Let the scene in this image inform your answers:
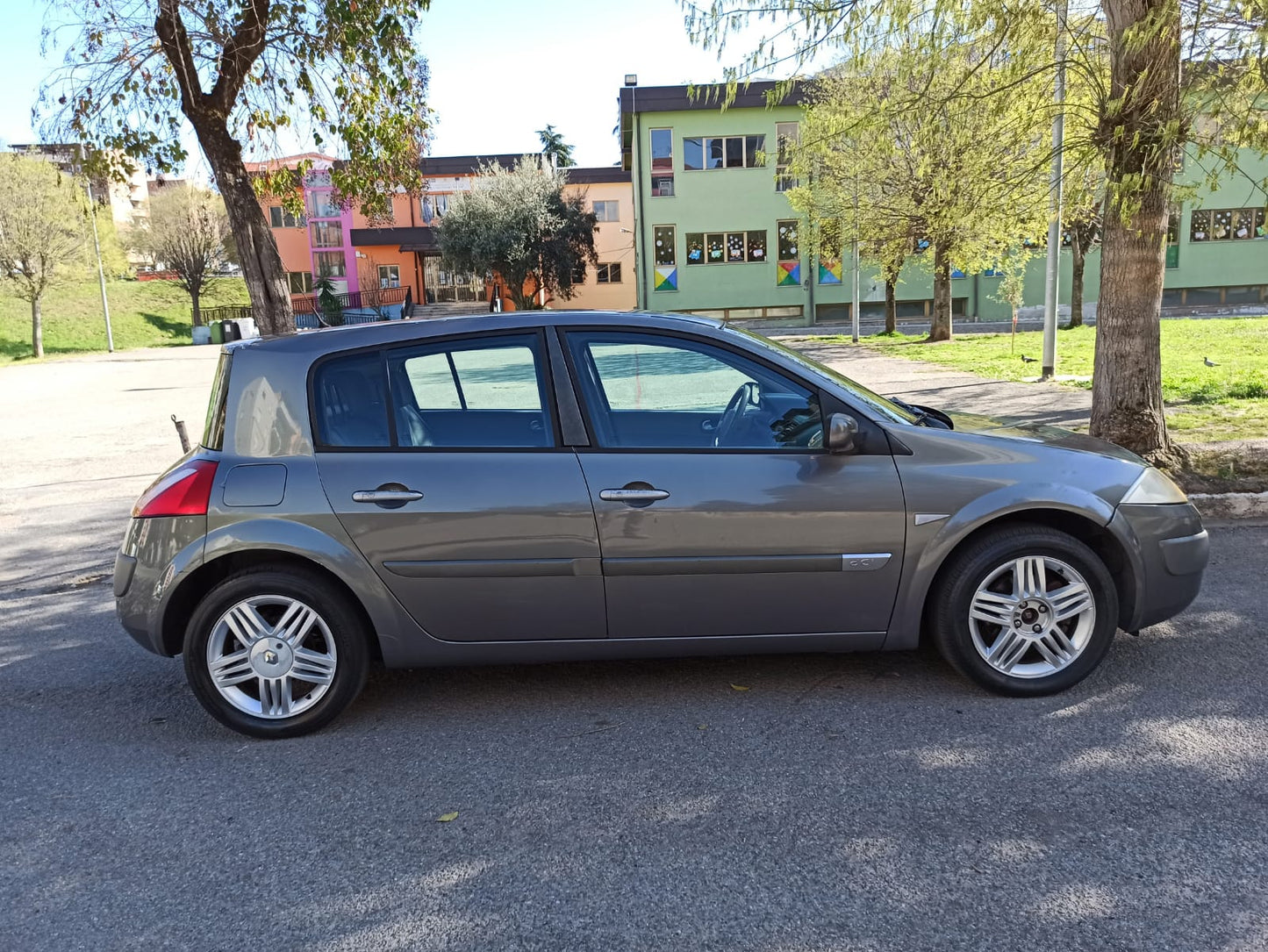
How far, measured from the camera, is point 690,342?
4.11 metres

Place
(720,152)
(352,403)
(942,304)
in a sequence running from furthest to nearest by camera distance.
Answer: (720,152) → (942,304) → (352,403)

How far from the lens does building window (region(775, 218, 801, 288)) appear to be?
42125 millimetres

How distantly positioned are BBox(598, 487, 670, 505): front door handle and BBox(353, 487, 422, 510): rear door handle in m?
0.74

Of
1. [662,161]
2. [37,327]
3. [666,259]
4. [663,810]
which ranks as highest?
[662,161]

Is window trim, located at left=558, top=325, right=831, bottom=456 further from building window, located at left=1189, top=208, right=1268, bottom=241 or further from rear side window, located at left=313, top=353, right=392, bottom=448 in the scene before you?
building window, located at left=1189, top=208, right=1268, bottom=241

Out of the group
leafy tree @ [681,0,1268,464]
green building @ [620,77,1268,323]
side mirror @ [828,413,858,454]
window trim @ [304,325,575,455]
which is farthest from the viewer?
green building @ [620,77,1268,323]

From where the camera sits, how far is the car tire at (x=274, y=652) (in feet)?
12.7

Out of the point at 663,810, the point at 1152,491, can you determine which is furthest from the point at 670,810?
the point at 1152,491

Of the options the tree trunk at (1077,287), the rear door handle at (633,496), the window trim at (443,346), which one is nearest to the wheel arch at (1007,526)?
the rear door handle at (633,496)

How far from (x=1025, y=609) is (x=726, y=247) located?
3981 centimetres

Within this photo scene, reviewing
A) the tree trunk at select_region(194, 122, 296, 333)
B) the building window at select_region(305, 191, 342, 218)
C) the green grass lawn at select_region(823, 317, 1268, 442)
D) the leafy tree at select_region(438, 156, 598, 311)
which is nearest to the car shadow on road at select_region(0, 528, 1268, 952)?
the tree trunk at select_region(194, 122, 296, 333)

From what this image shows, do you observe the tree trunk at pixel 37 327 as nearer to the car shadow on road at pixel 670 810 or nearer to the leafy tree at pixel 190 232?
the leafy tree at pixel 190 232

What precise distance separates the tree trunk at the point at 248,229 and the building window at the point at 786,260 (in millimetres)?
36105

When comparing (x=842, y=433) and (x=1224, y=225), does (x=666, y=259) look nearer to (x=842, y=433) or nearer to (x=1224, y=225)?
(x=1224, y=225)
